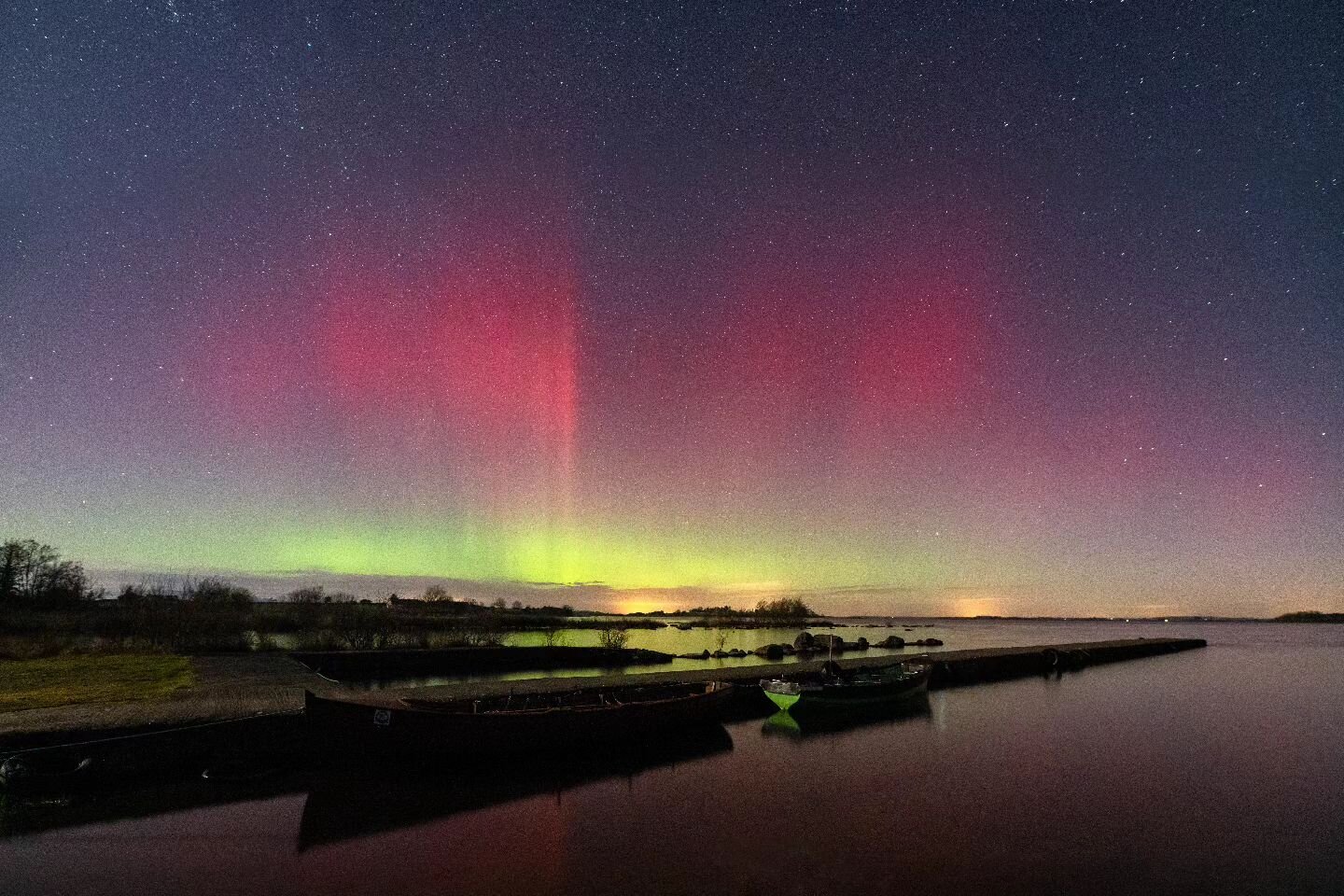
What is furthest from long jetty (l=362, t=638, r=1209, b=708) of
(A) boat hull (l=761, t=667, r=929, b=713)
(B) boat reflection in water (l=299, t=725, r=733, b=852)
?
(A) boat hull (l=761, t=667, r=929, b=713)

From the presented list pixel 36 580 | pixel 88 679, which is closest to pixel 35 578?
pixel 36 580

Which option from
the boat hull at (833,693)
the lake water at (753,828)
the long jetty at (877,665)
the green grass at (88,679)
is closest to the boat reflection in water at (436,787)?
the lake water at (753,828)

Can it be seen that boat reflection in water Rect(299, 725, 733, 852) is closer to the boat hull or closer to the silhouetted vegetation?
the boat hull

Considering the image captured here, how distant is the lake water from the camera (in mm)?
14000

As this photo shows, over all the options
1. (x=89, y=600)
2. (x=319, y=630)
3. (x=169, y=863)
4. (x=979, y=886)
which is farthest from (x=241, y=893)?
(x=89, y=600)

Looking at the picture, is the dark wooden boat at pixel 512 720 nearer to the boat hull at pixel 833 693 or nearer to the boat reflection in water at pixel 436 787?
the boat reflection in water at pixel 436 787

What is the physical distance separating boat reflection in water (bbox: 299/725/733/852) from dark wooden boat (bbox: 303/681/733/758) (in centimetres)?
54

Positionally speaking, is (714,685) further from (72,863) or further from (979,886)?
(72,863)

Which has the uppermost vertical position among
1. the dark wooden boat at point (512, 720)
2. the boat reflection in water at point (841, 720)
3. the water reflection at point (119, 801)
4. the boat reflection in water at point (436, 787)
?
the dark wooden boat at point (512, 720)

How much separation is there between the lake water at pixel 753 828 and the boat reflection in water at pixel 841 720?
118 cm

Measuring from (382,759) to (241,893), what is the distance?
6.56 metres

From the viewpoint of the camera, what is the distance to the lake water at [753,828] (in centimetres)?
1400

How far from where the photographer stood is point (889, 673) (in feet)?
128

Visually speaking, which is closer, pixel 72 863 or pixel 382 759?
pixel 72 863
